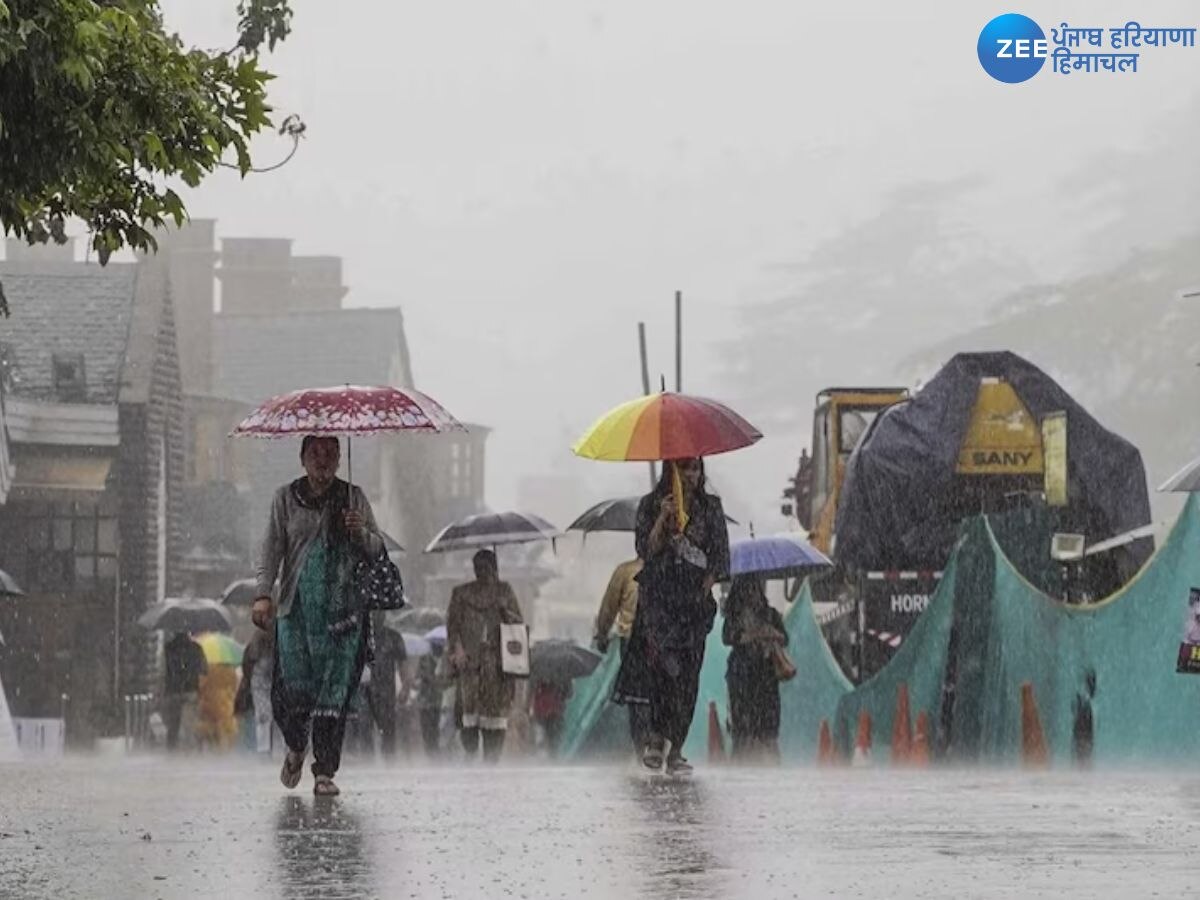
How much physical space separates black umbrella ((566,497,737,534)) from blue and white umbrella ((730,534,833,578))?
1073 mm

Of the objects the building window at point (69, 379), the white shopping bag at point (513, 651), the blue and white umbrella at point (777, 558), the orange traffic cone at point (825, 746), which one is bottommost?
the orange traffic cone at point (825, 746)

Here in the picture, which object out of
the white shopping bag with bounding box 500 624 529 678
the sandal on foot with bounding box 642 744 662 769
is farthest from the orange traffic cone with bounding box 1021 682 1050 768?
the white shopping bag with bounding box 500 624 529 678

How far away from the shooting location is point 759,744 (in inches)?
940

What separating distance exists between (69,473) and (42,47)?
4475 cm

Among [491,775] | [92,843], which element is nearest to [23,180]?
[92,843]

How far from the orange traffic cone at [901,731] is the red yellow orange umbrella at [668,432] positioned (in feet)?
15.8

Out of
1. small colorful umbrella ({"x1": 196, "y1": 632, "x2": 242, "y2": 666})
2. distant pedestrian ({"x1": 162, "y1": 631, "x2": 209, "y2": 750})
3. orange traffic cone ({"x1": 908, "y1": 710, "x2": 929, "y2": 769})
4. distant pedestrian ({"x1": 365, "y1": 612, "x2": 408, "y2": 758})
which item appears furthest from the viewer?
small colorful umbrella ({"x1": 196, "y1": 632, "x2": 242, "y2": 666})

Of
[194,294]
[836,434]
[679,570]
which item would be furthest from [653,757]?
[194,294]

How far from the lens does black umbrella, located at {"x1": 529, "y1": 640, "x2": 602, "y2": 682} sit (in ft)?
116

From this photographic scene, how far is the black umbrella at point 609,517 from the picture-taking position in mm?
26734

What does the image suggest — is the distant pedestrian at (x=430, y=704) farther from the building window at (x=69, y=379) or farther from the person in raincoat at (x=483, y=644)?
the person in raincoat at (x=483, y=644)

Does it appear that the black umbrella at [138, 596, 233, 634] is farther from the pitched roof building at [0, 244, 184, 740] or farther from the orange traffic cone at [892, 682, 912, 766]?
the orange traffic cone at [892, 682, 912, 766]

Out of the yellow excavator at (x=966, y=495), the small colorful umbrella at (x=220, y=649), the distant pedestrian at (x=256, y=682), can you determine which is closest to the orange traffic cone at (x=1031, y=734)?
the distant pedestrian at (x=256, y=682)

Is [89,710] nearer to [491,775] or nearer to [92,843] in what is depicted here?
[491,775]
